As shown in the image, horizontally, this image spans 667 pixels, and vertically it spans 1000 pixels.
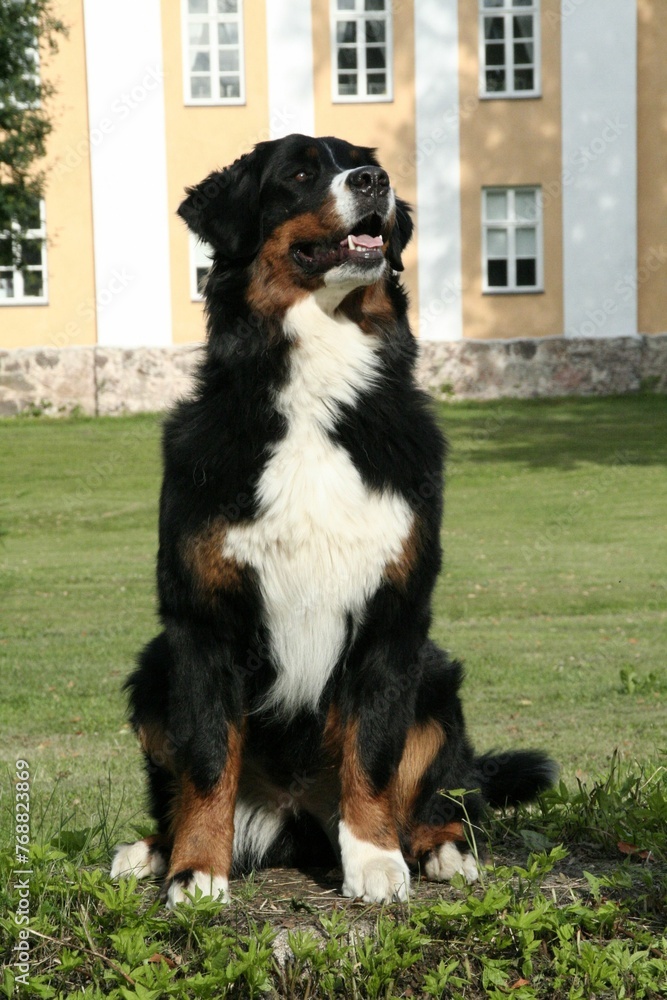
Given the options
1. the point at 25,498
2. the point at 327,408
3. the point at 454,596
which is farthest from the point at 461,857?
the point at 25,498

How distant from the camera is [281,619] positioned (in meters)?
3.68

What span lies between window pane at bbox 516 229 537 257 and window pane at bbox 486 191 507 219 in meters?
0.51

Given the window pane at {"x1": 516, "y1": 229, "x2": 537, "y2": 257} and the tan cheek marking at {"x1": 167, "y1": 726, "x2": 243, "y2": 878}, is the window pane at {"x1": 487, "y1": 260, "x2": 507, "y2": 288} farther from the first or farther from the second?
the tan cheek marking at {"x1": 167, "y1": 726, "x2": 243, "y2": 878}

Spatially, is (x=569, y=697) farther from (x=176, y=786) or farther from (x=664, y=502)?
(x=664, y=502)

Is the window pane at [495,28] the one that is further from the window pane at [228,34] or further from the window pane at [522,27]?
the window pane at [228,34]

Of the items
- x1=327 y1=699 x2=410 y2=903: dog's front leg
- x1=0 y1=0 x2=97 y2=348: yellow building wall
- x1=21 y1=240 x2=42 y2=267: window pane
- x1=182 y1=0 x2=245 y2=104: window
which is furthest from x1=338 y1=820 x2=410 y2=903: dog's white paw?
x1=182 y1=0 x2=245 y2=104: window

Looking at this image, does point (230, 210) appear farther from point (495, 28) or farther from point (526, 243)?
point (495, 28)

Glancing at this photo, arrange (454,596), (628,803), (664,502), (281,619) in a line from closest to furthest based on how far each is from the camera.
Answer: (281,619)
(628,803)
(454,596)
(664,502)

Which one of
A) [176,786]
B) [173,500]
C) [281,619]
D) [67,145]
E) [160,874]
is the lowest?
[160,874]

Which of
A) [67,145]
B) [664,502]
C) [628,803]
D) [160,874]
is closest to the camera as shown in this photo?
[160,874]

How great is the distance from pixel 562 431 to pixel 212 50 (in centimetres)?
1066

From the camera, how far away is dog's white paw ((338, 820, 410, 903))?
3580mm

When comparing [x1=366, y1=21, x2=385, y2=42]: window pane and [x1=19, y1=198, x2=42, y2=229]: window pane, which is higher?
[x1=366, y1=21, x2=385, y2=42]: window pane

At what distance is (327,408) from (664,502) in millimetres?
12845
